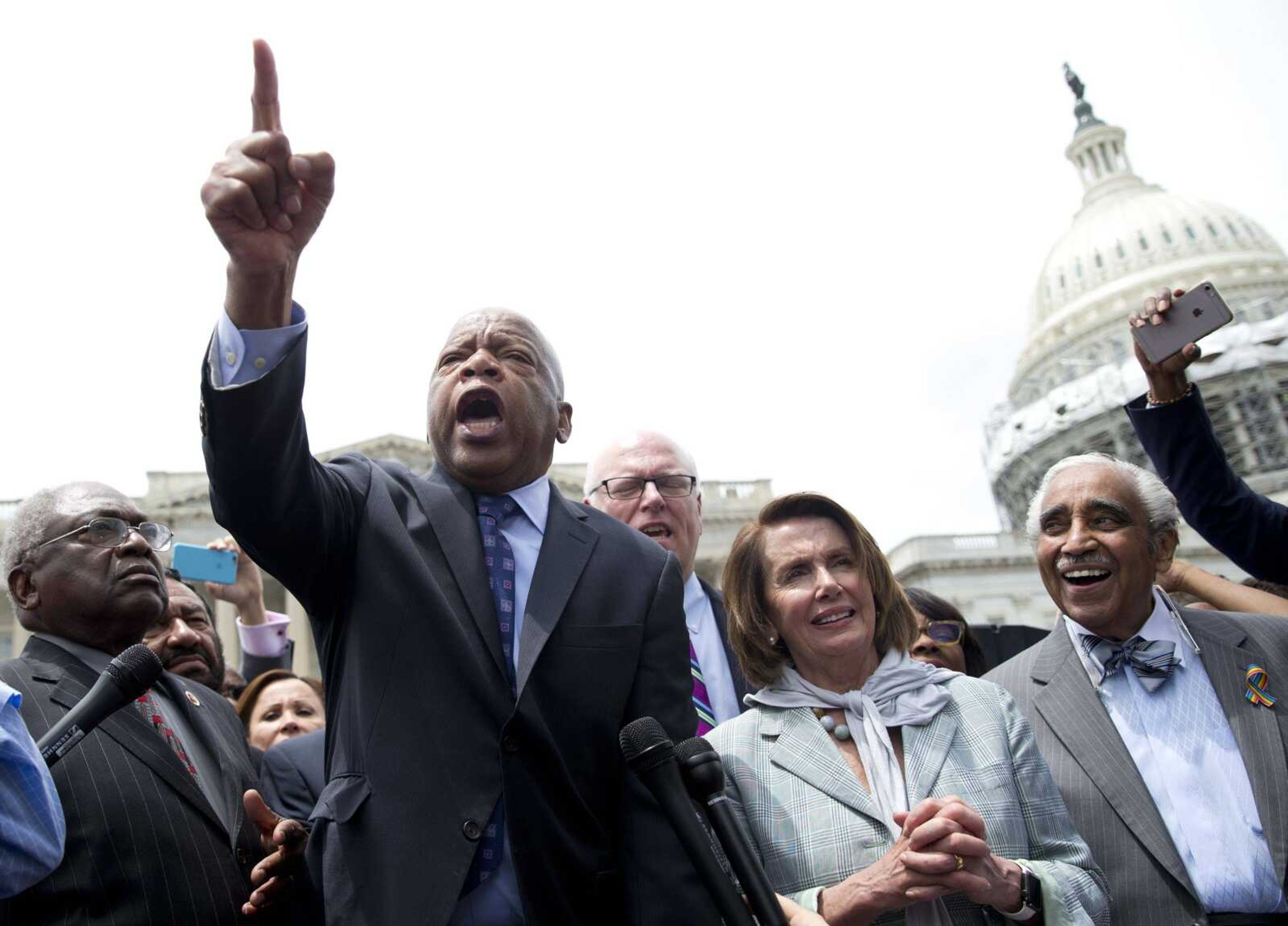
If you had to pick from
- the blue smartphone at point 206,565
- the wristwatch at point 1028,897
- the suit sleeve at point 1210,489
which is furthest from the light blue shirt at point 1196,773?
the blue smartphone at point 206,565

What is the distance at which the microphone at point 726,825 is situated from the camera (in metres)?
2.15

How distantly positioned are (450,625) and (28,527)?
6.31 feet

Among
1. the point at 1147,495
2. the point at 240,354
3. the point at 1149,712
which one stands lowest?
the point at 1149,712

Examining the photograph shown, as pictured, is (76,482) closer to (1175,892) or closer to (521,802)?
(521,802)

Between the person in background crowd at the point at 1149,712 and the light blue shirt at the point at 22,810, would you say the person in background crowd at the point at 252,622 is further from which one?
the person in background crowd at the point at 1149,712

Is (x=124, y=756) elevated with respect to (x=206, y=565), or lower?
lower

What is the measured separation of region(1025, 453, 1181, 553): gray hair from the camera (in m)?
4.52

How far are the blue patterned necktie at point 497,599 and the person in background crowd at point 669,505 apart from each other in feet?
6.89

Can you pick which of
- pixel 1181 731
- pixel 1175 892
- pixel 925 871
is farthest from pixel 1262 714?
pixel 925 871

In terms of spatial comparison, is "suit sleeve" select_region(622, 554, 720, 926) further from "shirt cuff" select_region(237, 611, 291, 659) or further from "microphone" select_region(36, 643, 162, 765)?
"shirt cuff" select_region(237, 611, 291, 659)

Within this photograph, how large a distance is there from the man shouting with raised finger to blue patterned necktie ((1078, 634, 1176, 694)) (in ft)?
6.64

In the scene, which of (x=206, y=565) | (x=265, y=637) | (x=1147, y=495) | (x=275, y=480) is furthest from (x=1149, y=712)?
(x=265, y=637)

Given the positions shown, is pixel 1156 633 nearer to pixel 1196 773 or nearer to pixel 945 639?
pixel 1196 773

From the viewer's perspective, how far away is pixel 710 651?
5227mm
